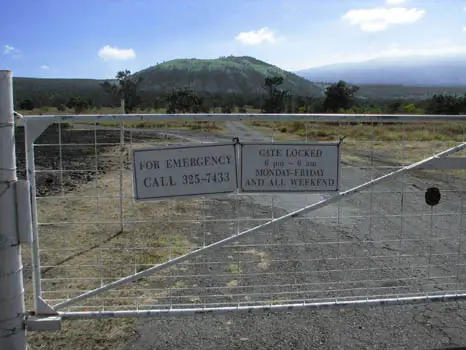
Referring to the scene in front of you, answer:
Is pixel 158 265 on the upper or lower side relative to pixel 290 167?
lower

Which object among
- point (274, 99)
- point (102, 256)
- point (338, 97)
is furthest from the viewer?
point (274, 99)

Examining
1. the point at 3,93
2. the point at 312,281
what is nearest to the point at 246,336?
the point at 312,281

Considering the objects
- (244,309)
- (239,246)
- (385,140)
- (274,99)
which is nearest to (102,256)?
(239,246)

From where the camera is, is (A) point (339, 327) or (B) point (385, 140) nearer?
(A) point (339, 327)

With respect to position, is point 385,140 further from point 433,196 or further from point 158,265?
point 158,265

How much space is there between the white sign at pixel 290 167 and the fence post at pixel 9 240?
5.33 feet

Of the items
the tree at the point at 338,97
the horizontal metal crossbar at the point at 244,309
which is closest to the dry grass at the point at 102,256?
the horizontal metal crossbar at the point at 244,309

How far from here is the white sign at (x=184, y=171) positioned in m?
3.36

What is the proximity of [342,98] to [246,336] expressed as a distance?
2515 inches

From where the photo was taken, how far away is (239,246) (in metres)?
4.18

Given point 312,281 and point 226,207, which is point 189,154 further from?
point 226,207

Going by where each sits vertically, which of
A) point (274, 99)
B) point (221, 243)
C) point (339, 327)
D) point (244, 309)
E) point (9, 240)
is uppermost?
point (274, 99)

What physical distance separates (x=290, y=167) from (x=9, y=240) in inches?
81.4

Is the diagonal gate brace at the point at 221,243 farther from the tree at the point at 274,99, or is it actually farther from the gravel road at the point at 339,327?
the tree at the point at 274,99
